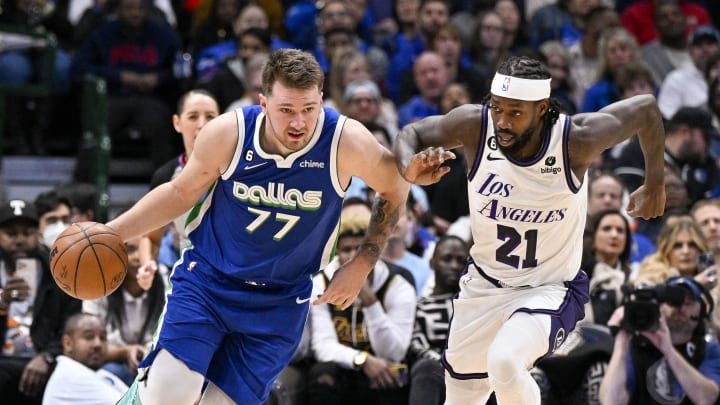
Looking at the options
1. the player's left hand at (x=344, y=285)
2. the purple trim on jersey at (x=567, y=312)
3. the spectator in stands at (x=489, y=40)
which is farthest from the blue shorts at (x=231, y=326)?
the spectator in stands at (x=489, y=40)

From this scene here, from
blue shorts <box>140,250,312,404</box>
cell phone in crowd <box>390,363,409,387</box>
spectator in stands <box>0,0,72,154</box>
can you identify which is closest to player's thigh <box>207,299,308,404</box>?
blue shorts <box>140,250,312,404</box>

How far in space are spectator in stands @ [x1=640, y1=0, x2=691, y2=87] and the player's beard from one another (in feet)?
23.5

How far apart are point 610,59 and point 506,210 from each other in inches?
253

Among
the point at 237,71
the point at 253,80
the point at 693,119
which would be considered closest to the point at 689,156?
the point at 693,119

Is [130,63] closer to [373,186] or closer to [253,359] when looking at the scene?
[373,186]

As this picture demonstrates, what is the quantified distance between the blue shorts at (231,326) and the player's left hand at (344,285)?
0.51 feet

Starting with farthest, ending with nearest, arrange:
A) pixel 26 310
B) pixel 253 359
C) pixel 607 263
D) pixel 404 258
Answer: pixel 404 258 → pixel 607 263 → pixel 26 310 → pixel 253 359

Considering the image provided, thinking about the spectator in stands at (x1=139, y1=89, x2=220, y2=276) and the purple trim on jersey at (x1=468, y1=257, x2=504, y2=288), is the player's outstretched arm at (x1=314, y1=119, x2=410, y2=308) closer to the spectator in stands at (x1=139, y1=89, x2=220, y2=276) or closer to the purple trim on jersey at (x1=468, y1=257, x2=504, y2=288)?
the purple trim on jersey at (x1=468, y1=257, x2=504, y2=288)

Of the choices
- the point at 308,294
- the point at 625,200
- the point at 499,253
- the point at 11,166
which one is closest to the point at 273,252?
the point at 308,294

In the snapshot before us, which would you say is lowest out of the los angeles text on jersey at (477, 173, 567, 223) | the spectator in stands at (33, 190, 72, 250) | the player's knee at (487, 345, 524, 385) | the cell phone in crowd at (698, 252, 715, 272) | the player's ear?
the player's knee at (487, 345, 524, 385)

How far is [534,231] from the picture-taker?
263 inches

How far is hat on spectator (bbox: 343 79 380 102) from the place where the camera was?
38.2ft

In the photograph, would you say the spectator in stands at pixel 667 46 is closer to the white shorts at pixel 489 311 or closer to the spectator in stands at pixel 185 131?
the spectator in stands at pixel 185 131

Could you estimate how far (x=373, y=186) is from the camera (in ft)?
21.6
